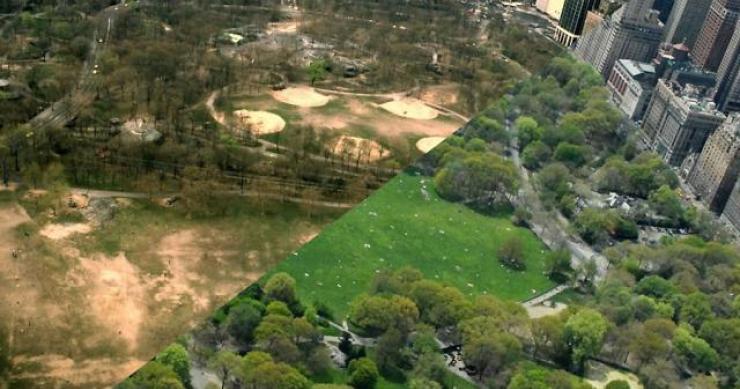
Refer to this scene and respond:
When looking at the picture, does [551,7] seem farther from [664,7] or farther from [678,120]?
[678,120]

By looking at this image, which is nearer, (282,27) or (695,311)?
(695,311)

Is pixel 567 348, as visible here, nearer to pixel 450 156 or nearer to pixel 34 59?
pixel 450 156

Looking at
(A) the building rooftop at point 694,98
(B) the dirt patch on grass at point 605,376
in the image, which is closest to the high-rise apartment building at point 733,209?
(A) the building rooftop at point 694,98

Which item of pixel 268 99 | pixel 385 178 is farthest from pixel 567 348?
pixel 268 99

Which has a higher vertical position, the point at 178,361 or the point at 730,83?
the point at 730,83

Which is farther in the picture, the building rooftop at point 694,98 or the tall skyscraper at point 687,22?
the tall skyscraper at point 687,22

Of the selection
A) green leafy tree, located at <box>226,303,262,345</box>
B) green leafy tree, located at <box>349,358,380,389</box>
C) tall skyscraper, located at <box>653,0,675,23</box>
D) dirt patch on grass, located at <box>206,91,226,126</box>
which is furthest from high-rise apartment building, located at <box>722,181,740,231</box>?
green leafy tree, located at <box>226,303,262,345</box>

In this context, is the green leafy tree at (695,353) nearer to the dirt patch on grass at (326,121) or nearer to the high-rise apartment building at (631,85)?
the dirt patch on grass at (326,121)

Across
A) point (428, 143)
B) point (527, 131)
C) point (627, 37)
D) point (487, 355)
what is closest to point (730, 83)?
point (627, 37)
